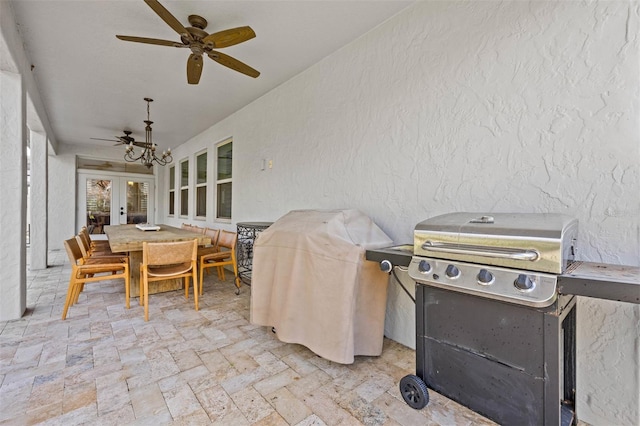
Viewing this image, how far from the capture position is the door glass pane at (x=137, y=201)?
348 inches

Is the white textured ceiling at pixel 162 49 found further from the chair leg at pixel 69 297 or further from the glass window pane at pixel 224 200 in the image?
the chair leg at pixel 69 297

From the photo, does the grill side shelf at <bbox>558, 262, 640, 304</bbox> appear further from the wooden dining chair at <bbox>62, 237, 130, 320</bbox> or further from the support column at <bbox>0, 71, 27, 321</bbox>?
the support column at <bbox>0, 71, 27, 321</bbox>

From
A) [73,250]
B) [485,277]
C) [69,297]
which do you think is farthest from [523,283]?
[73,250]

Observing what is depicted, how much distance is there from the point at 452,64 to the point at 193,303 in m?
3.62

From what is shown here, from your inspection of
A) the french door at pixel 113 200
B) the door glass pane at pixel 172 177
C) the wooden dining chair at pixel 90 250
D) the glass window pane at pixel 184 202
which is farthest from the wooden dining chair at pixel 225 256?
the french door at pixel 113 200

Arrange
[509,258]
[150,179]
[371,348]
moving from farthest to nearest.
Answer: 1. [150,179]
2. [371,348]
3. [509,258]

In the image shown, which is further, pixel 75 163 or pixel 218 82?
pixel 75 163

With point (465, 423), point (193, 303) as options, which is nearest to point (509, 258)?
point (465, 423)

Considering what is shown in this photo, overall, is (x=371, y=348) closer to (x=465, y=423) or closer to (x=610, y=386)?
(x=465, y=423)

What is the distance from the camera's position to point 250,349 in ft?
7.88

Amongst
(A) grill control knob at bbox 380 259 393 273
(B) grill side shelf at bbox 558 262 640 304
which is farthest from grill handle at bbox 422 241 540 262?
(A) grill control knob at bbox 380 259 393 273

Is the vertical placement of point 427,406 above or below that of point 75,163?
below

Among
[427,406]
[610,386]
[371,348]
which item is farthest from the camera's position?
[371,348]

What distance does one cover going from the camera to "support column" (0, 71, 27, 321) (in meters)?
2.87
